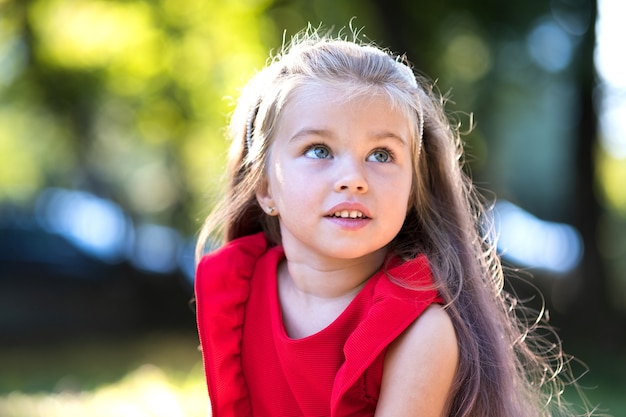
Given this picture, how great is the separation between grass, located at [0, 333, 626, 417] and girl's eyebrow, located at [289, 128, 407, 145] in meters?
2.16

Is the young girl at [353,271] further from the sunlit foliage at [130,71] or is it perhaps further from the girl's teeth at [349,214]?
the sunlit foliage at [130,71]

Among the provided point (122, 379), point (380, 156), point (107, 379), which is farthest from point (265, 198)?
point (107, 379)

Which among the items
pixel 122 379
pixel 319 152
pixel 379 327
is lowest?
pixel 379 327

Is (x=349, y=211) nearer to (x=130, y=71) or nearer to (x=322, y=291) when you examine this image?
(x=322, y=291)

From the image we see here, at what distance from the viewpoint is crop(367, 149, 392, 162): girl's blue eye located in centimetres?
211

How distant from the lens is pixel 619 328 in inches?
278

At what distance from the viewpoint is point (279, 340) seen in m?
2.27

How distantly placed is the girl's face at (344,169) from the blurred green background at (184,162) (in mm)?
1100

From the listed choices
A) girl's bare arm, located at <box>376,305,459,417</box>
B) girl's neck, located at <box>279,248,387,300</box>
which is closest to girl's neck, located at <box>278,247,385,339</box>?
girl's neck, located at <box>279,248,387,300</box>

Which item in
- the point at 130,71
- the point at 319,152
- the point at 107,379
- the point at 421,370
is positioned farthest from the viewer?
the point at 130,71

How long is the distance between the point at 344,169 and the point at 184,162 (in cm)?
1208

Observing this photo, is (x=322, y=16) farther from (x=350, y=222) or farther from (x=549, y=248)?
(x=350, y=222)

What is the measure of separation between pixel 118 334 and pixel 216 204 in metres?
6.18

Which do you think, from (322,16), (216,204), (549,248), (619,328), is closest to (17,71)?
(322,16)
